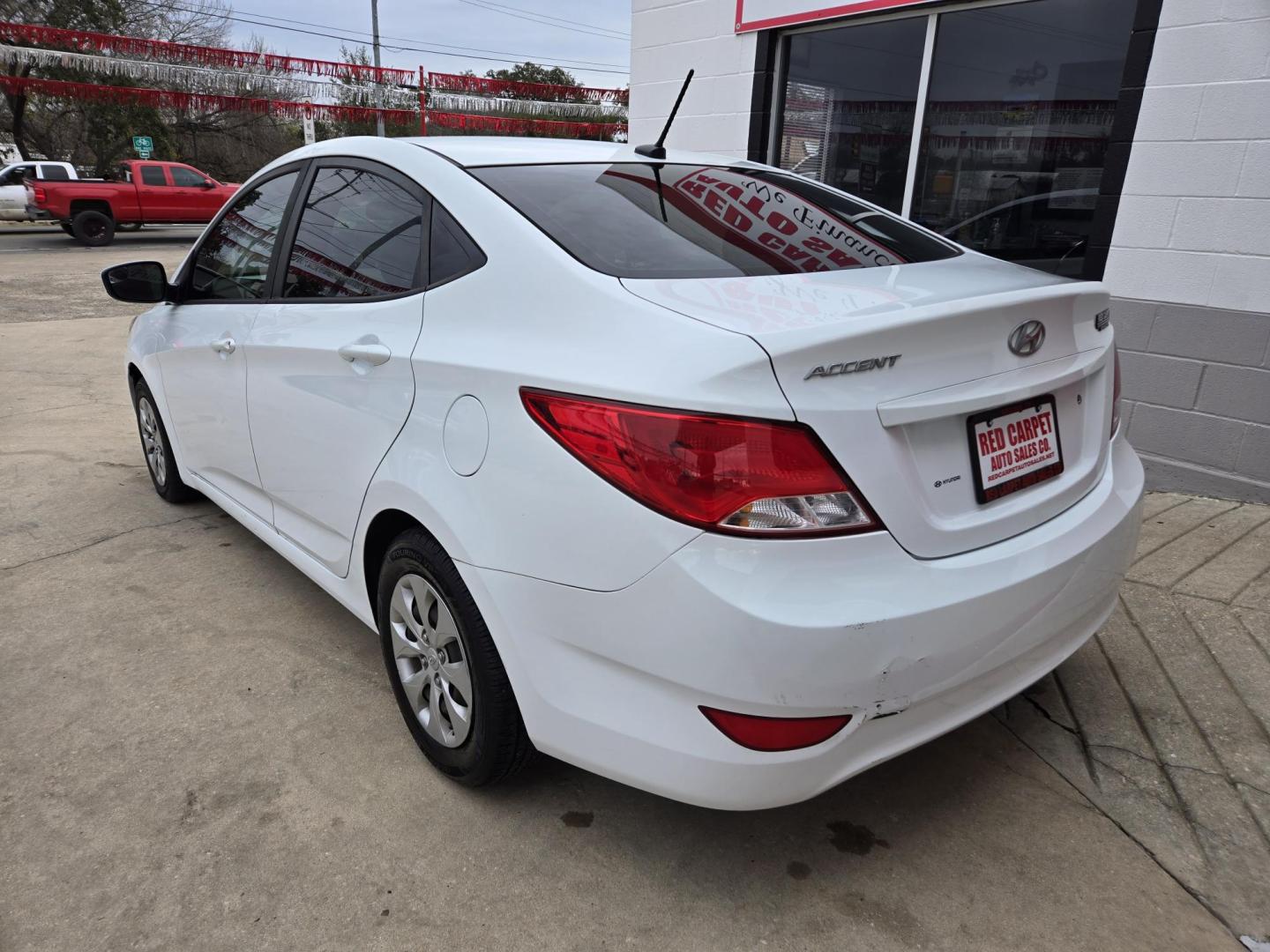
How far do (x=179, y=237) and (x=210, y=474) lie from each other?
22789mm

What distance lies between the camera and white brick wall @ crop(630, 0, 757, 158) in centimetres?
638

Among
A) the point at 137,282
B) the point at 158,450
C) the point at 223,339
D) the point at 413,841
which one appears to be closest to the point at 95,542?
the point at 158,450

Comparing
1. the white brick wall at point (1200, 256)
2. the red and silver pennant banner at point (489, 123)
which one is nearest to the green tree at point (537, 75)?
the red and silver pennant banner at point (489, 123)

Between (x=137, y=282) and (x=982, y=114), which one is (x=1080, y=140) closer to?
(x=982, y=114)

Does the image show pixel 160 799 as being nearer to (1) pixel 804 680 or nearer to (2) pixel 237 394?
(2) pixel 237 394

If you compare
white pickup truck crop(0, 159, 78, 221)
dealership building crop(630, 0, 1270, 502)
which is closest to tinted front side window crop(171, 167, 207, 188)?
white pickup truck crop(0, 159, 78, 221)

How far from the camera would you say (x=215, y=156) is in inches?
1560

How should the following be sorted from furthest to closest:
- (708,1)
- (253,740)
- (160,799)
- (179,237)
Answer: (179,237) < (708,1) < (253,740) < (160,799)

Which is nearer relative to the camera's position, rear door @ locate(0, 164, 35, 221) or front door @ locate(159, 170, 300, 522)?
front door @ locate(159, 170, 300, 522)

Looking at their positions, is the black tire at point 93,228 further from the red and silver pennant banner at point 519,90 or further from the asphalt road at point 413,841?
the asphalt road at point 413,841

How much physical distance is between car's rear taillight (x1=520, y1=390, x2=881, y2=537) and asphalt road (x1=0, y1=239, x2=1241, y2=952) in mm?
241

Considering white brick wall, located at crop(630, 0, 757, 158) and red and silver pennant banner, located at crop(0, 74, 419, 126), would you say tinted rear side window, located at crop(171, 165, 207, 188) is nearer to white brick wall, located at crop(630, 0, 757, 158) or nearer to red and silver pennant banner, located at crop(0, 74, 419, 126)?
red and silver pennant banner, located at crop(0, 74, 419, 126)

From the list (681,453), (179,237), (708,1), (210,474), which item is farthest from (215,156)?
(681,453)

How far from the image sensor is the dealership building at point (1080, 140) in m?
Result: 4.13
